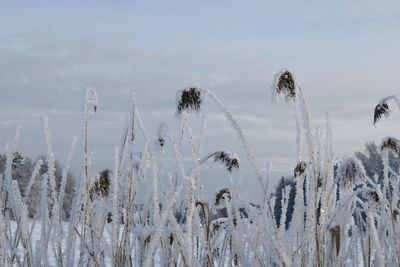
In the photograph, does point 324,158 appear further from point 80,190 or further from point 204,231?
point 80,190

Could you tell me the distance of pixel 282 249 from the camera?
1967mm

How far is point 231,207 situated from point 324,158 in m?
0.63

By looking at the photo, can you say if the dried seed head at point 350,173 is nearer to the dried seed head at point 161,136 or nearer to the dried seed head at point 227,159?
the dried seed head at point 227,159

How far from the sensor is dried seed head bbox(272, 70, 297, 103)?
1.96 m

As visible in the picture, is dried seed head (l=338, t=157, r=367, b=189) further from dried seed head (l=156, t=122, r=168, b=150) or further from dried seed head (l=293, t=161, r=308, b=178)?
dried seed head (l=156, t=122, r=168, b=150)

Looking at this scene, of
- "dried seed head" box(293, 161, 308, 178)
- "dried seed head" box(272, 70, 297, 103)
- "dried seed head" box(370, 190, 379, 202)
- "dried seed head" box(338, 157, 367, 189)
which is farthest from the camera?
"dried seed head" box(370, 190, 379, 202)

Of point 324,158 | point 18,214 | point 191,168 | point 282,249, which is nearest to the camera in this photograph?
point 282,249

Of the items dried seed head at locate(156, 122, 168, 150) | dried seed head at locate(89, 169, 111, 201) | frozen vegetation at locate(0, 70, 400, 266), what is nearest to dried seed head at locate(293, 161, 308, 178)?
frozen vegetation at locate(0, 70, 400, 266)

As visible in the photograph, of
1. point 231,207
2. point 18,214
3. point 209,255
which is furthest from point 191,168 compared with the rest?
point 18,214

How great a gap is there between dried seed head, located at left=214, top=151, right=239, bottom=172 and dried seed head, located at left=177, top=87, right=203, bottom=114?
0.50m

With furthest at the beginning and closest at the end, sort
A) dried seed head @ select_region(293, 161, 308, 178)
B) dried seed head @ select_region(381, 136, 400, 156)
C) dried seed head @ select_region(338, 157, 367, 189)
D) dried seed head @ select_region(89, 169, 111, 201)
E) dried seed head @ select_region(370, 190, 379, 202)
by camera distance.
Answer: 1. dried seed head @ select_region(370, 190, 379, 202)
2. dried seed head @ select_region(381, 136, 400, 156)
3. dried seed head @ select_region(293, 161, 308, 178)
4. dried seed head @ select_region(89, 169, 111, 201)
5. dried seed head @ select_region(338, 157, 367, 189)

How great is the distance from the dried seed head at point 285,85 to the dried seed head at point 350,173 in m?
0.41

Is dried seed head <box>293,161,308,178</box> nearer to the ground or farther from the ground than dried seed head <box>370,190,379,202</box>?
farther from the ground

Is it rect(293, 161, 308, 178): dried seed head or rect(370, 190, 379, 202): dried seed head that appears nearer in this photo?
rect(293, 161, 308, 178): dried seed head
